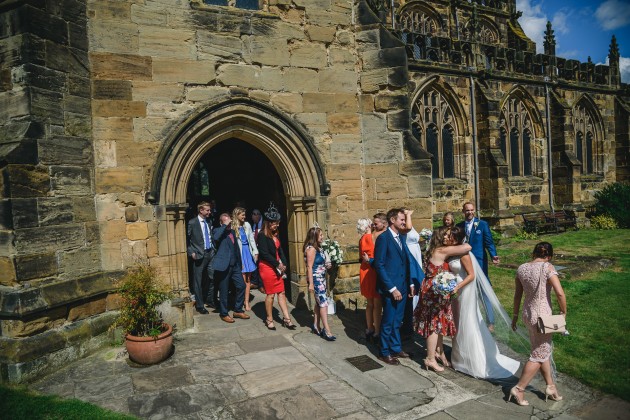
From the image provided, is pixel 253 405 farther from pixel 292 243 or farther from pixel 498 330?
pixel 292 243

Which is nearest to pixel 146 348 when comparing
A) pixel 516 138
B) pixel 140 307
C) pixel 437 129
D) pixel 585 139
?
pixel 140 307

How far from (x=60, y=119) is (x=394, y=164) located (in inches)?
213

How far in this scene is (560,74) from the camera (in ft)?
65.6

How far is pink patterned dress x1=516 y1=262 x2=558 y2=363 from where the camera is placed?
4488 millimetres

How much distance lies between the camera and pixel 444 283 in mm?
5102

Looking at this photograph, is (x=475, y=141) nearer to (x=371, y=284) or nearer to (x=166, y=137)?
(x=371, y=284)

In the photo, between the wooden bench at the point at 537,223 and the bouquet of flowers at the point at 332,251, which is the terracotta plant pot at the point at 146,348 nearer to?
the bouquet of flowers at the point at 332,251

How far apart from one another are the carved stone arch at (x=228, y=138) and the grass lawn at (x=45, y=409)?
2429mm

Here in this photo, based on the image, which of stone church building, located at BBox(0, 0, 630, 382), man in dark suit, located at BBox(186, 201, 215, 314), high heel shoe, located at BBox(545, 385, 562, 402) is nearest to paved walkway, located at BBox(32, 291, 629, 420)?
high heel shoe, located at BBox(545, 385, 562, 402)

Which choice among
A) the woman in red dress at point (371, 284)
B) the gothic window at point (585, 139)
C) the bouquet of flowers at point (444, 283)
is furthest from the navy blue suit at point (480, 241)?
the gothic window at point (585, 139)

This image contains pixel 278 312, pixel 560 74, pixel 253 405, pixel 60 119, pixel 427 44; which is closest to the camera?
pixel 253 405

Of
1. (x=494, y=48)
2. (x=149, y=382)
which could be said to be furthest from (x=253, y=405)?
(x=494, y=48)

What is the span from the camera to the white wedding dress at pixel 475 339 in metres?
5.23

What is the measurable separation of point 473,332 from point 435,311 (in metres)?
0.52
